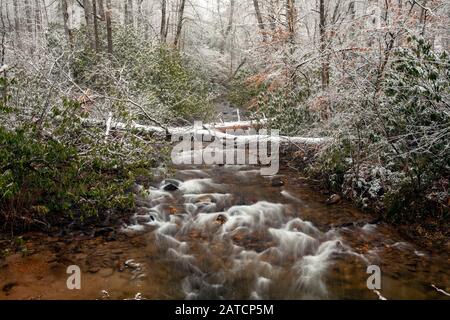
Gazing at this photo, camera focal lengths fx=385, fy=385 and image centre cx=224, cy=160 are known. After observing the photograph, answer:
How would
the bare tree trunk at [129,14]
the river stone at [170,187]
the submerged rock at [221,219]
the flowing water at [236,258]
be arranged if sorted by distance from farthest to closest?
the bare tree trunk at [129,14] < the river stone at [170,187] < the submerged rock at [221,219] < the flowing water at [236,258]

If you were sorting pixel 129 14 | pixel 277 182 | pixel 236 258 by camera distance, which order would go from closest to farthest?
pixel 236 258 < pixel 277 182 < pixel 129 14

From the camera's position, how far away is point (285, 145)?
36.8 feet

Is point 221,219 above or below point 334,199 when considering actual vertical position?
below

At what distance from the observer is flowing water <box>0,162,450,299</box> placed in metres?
5.01

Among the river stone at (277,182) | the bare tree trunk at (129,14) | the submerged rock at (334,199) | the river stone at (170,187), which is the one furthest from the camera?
the bare tree trunk at (129,14)

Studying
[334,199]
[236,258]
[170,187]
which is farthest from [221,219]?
[334,199]

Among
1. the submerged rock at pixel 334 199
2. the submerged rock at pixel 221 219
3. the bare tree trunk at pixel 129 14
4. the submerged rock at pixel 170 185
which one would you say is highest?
the bare tree trunk at pixel 129 14

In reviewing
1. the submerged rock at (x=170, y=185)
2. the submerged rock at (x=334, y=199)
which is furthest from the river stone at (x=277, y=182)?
the submerged rock at (x=170, y=185)

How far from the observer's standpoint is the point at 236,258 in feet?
19.2

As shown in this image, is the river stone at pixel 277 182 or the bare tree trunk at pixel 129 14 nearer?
the river stone at pixel 277 182

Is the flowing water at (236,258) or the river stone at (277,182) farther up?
the river stone at (277,182)

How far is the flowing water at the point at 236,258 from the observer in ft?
16.4

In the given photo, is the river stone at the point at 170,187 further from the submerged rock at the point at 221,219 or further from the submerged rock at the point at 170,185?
the submerged rock at the point at 221,219

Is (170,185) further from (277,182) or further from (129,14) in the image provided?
(129,14)
